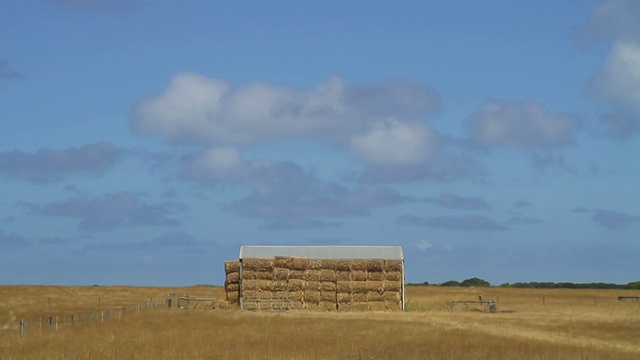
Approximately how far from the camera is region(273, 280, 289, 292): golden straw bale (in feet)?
200

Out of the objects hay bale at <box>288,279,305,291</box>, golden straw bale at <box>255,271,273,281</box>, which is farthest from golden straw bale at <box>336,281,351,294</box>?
golden straw bale at <box>255,271,273,281</box>

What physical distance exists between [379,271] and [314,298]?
183 inches

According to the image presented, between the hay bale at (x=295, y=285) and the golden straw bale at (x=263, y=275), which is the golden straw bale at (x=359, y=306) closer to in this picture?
the hay bale at (x=295, y=285)

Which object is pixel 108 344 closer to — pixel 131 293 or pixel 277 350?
pixel 277 350

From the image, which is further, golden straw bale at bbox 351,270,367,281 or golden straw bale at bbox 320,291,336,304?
golden straw bale at bbox 351,270,367,281

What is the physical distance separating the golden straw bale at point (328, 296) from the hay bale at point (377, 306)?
96.8 inches

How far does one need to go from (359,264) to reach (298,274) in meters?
4.13

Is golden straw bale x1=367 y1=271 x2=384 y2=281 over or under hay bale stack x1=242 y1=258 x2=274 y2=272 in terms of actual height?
under

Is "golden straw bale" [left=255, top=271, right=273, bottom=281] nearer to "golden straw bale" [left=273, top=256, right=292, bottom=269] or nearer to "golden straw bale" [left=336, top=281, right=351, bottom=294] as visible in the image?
"golden straw bale" [left=273, top=256, right=292, bottom=269]

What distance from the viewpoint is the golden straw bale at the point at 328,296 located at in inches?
2441

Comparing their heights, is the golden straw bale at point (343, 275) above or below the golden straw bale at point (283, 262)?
below

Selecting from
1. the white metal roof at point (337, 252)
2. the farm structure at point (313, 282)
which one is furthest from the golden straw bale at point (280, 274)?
the white metal roof at point (337, 252)

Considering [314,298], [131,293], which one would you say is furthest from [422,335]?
[131,293]

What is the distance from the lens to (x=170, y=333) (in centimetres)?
3288
